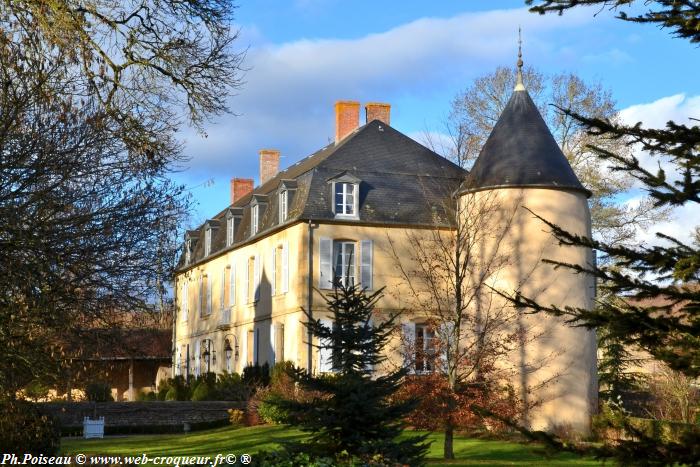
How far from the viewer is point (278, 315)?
33.8 m

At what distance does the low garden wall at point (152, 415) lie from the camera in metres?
29.5

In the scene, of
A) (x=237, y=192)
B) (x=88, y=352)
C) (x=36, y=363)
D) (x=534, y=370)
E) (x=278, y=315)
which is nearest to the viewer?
(x=36, y=363)

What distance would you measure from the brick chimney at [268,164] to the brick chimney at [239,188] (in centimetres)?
274

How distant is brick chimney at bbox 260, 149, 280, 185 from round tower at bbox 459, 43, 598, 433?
17.2 meters

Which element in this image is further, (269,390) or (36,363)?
(269,390)

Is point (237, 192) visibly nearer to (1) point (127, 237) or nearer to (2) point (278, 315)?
(2) point (278, 315)

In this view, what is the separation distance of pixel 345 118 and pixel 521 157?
11261mm

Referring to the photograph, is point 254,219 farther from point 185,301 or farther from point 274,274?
point 185,301

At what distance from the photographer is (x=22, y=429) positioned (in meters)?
13.7

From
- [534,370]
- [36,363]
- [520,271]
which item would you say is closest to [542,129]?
[520,271]

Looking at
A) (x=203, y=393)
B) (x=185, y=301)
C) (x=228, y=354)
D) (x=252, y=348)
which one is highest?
(x=185, y=301)

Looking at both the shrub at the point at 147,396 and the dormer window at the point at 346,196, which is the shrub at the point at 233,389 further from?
the shrub at the point at 147,396

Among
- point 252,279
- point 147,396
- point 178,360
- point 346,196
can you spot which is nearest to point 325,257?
point 346,196

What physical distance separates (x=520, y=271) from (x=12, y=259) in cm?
1857
